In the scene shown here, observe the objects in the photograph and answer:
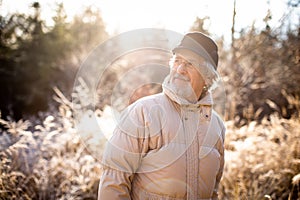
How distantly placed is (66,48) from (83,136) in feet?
24.5

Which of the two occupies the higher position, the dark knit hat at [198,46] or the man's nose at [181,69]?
the dark knit hat at [198,46]

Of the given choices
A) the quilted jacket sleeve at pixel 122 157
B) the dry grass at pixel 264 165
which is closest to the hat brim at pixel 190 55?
the quilted jacket sleeve at pixel 122 157

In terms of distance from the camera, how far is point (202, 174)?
2.40m

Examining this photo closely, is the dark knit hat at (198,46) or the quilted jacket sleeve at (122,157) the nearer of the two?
the quilted jacket sleeve at (122,157)

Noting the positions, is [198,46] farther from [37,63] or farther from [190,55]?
[37,63]

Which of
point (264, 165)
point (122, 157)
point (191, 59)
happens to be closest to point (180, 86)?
point (191, 59)

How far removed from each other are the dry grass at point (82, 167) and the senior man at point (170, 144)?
1.53 metres

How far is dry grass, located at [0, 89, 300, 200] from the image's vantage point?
4.17 metres

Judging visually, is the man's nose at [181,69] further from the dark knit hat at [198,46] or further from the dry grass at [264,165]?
the dry grass at [264,165]

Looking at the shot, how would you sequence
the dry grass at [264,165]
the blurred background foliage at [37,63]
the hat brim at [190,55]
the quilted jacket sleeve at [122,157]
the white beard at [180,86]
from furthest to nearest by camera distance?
the blurred background foliage at [37,63] → the dry grass at [264,165] → the hat brim at [190,55] → the white beard at [180,86] → the quilted jacket sleeve at [122,157]

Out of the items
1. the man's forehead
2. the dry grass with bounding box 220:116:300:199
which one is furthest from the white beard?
the dry grass with bounding box 220:116:300:199

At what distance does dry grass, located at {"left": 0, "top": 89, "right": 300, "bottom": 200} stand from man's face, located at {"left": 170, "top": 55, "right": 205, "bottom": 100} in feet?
5.49

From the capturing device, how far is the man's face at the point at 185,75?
2.43 metres

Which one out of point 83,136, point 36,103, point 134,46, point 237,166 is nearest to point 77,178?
point 83,136
